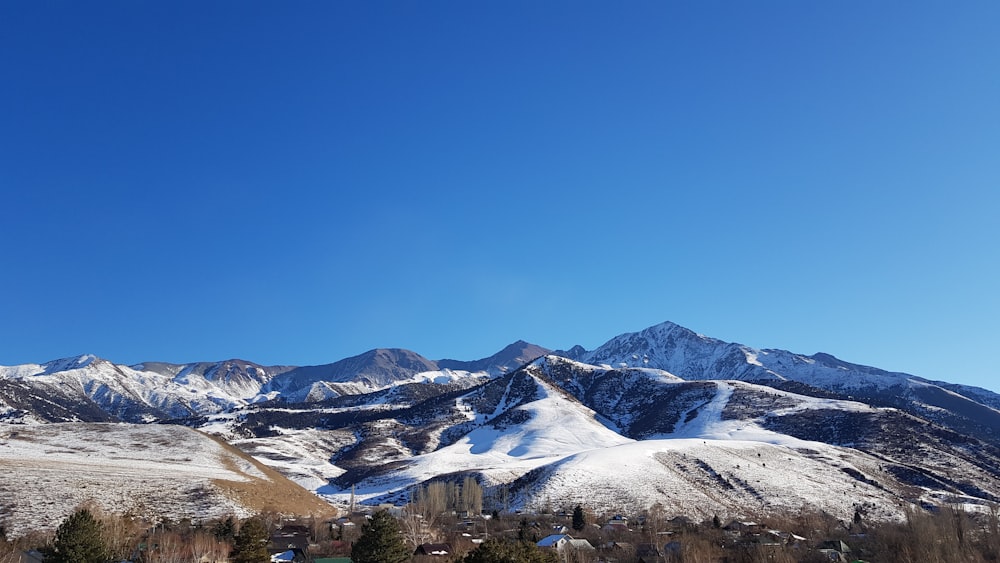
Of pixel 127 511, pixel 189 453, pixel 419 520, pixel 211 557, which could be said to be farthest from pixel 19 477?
pixel 419 520

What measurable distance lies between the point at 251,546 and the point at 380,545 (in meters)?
9.38

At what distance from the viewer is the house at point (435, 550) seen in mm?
48616

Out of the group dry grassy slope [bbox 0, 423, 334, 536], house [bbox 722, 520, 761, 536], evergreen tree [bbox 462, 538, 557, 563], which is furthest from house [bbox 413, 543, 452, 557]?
house [bbox 722, 520, 761, 536]

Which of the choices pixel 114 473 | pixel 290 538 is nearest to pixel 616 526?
pixel 290 538

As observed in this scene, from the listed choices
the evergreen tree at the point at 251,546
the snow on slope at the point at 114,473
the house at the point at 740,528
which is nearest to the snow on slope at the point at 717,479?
the house at the point at 740,528

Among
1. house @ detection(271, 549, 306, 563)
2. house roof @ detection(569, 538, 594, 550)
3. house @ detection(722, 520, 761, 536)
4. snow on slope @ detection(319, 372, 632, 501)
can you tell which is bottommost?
snow on slope @ detection(319, 372, 632, 501)

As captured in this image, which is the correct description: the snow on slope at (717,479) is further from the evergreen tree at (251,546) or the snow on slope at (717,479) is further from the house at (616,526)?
the evergreen tree at (251,546)

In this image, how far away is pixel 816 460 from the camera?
132 metres

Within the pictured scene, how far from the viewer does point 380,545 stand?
132 feet

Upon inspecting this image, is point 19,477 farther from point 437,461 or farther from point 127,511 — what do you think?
point 437,461

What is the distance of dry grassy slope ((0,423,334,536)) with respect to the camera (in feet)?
196

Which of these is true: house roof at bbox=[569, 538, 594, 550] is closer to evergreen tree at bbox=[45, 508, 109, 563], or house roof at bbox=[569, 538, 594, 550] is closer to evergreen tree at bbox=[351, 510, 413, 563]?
evergreen tree at bbox=[351, 510, 413, 563]

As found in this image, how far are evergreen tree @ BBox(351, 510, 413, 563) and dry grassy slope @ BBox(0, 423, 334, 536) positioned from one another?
3128 cm

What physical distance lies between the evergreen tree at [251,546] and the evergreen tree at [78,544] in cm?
837
